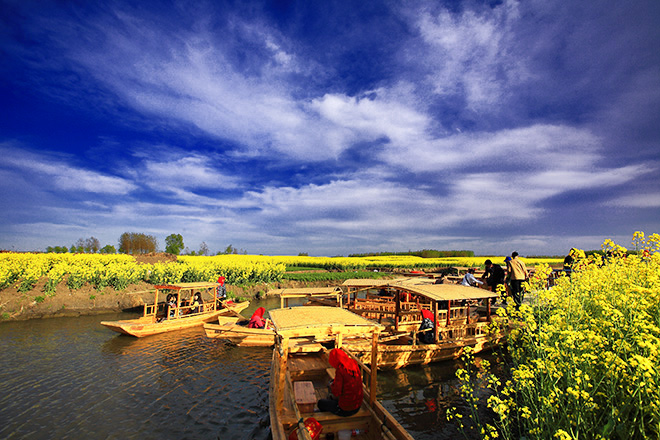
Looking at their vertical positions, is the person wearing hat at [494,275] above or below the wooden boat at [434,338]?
above

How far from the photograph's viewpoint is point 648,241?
7.11 m

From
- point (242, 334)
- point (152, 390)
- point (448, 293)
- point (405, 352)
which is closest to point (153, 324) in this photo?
point (242, 334)

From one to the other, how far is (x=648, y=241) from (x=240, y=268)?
102ft

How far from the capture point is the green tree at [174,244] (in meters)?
75.4

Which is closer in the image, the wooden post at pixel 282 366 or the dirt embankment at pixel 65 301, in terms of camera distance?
the wooden post at pixel 282 366

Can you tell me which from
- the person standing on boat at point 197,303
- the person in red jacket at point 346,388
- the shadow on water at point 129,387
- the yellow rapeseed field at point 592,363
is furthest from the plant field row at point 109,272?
the yellow rapeseed field at point 592,363

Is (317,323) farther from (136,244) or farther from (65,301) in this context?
(136,244)

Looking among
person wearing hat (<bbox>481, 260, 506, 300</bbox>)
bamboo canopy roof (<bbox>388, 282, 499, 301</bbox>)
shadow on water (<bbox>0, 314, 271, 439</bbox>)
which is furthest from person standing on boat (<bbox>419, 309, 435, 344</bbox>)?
shadow on water (<bbox>0, 314, 271, 439</bbox>)

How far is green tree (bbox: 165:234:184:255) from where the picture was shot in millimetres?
75375

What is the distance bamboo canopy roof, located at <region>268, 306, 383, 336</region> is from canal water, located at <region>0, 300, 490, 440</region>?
3606 mm

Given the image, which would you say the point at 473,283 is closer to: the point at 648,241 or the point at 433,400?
the point at 433,400

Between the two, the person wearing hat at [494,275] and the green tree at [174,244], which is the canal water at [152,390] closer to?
the person wearing hat at [494,275]

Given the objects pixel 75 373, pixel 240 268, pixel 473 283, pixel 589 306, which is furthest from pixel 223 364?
pixel 240 268

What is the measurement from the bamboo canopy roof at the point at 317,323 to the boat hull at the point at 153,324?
38.9 ft
